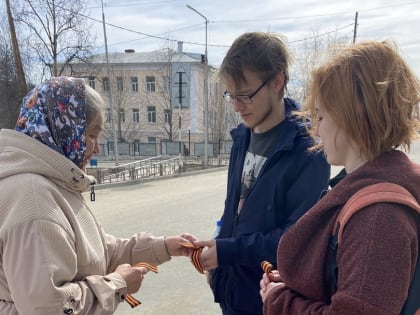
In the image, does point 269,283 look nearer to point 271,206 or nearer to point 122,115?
point 271,206

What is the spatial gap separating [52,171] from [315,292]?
1057 millimetres

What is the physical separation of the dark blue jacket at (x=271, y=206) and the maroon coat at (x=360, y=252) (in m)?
0.62

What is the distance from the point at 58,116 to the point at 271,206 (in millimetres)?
1020

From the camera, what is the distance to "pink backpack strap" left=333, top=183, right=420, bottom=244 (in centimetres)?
96

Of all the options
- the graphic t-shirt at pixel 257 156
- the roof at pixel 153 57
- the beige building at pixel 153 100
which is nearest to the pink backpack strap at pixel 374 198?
the graphic t-shirt at pixel 257 156

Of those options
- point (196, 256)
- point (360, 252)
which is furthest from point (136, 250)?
point (360, 252)

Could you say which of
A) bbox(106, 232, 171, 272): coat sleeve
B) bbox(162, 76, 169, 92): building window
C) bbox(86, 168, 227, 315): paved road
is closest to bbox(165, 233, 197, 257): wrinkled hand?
bbox(106, 232, 171, 272): coat sleeve

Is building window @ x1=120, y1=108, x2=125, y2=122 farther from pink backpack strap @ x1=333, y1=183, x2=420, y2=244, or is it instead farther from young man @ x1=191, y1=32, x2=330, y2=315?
pink backpack strap @ x1=333, y1=183, x2=420, y2=244

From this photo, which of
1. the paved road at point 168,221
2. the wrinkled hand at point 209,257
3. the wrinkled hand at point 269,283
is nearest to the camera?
the wrinkled hand at point 269,283

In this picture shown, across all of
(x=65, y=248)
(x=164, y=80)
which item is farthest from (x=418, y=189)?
(x=164, y=80)

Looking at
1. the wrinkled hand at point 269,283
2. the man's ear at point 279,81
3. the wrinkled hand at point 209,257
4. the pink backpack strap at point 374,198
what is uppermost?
the man's ear at point 279,81

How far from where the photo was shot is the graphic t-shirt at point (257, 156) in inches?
78.3

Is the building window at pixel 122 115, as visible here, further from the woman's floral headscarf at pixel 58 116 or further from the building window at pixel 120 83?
the woman's floral headscarf at pixel 58 116

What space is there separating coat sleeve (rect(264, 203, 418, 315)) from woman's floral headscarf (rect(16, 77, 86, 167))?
1159 millimetres
